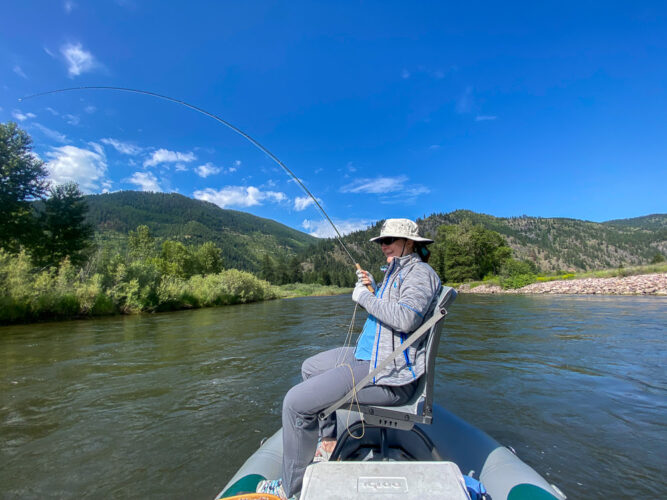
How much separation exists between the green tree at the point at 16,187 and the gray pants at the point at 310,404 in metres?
37.2

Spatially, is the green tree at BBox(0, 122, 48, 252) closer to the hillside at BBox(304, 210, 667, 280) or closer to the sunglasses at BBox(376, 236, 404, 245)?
the sunglasses at BBox(376, 236, 404, 245)

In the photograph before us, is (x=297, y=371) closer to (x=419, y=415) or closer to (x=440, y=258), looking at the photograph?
(x=419, y=415)

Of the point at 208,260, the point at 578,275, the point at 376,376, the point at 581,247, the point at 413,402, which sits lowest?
the point at 578,275

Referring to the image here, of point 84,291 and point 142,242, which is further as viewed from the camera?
point 142,242

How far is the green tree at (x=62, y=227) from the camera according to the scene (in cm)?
3066

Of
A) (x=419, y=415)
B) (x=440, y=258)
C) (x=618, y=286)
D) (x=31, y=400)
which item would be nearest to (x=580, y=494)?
(x=419, y=415)

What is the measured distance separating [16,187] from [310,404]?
38.3 meters

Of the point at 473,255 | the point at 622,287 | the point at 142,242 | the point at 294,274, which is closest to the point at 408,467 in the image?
the point at 622,287

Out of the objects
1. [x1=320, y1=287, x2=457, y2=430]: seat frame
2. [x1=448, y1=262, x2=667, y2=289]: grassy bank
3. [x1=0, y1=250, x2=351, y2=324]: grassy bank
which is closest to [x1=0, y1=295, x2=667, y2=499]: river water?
[x1=320, y1=287, x2=457, y2=430]: seat frame

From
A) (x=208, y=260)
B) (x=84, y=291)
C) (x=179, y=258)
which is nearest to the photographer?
(x=84, y=291)

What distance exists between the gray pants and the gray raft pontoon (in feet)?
0.24

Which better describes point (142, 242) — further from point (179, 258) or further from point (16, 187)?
point (16, 187)

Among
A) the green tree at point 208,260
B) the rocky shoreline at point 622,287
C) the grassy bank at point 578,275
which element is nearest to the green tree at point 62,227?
the green tree at point 208,260

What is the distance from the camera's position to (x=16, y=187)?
2853cm
